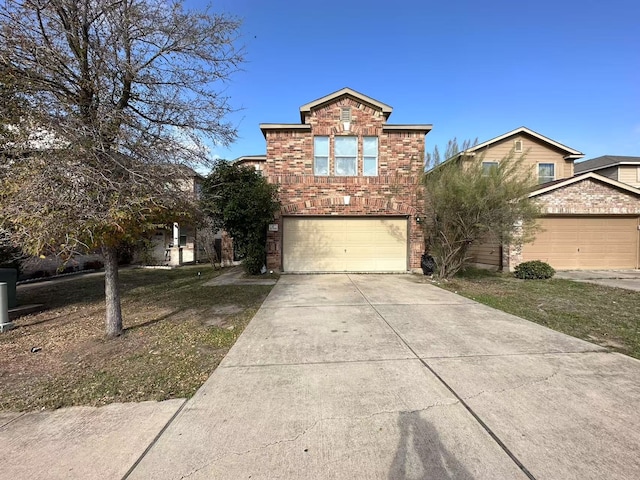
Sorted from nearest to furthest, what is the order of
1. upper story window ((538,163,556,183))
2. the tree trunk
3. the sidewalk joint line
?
the sidewalk joint line
the tree trunk
upper story window ((538,163,556,183))

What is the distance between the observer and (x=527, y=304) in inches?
→ 301

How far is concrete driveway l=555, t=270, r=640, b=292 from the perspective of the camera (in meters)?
10.5

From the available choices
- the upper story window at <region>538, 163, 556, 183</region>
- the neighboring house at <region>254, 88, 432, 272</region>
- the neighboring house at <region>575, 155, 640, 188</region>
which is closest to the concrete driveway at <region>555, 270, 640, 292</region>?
the neighboring house at <region>254, 88, 432, 272</region>

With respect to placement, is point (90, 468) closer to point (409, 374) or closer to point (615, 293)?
point (409, 374)

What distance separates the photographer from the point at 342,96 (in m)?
12.8

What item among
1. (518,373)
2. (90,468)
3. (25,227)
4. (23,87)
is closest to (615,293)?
(518,373)

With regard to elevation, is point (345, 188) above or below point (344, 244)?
above

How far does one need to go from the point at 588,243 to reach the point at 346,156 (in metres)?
10.9

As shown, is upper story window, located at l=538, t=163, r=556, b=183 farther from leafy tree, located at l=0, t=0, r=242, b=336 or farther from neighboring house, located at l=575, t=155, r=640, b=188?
leafy tree, located at l=0, t=0, r=242, b=336

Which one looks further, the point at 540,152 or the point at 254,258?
the point at 540,152

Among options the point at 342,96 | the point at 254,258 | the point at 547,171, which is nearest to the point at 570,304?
the point at 254,258

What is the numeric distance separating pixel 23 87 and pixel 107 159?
145 cm

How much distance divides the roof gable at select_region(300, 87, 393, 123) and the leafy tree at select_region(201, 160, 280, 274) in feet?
11.0

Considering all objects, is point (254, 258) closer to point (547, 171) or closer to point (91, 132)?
point (91, 132)
